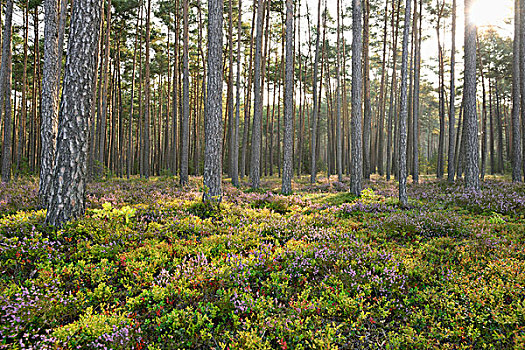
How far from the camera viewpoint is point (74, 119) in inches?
258

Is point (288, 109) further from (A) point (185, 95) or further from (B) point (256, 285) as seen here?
(B) point (256, 285)

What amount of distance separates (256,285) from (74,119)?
219 inches

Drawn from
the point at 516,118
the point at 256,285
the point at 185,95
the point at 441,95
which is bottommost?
the point at 256,285

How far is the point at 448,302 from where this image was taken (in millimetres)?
4234

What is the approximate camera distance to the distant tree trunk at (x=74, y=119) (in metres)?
6.44

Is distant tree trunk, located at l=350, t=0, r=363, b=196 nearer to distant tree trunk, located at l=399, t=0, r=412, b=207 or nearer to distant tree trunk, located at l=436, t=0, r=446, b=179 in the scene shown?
distant tree trunk, located at l=399, t=0, r=412, b=207

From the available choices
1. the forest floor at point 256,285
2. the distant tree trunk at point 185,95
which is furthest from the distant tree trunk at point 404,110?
the distant tree trunk at point 185,95

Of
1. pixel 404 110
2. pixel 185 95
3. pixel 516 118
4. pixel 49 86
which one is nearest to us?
pixel 49 86

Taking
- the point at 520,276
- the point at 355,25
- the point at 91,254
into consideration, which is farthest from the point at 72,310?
the point at 355,25

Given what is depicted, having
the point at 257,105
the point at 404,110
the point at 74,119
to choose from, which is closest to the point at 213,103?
the point at 74,119

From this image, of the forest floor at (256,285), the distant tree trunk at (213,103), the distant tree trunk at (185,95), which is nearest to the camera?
the forest floor at (256,285)

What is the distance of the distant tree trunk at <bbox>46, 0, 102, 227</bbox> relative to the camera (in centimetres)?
644

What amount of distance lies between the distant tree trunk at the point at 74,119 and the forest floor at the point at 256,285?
56 cm

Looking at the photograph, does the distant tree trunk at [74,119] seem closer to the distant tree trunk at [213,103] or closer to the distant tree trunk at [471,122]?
the distant tree trunk at [213,103]
